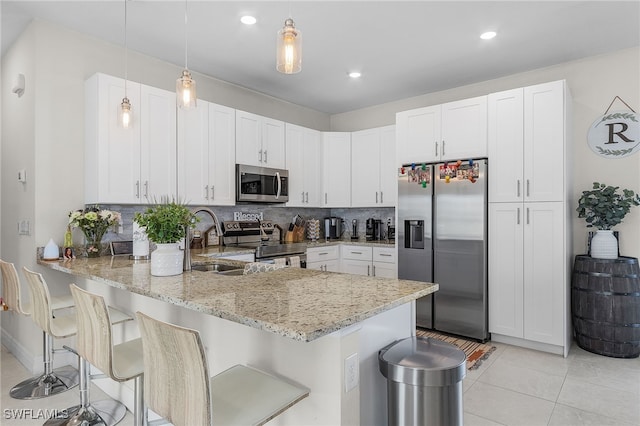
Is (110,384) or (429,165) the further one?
(429,165)

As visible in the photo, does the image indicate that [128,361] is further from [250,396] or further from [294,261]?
→ [294,261]

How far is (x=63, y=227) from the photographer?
9.84ft

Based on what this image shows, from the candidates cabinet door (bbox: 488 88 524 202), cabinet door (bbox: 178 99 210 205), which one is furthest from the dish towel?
cabinet door (bbox: 488 88 524 202)

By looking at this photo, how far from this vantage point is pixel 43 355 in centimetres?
268

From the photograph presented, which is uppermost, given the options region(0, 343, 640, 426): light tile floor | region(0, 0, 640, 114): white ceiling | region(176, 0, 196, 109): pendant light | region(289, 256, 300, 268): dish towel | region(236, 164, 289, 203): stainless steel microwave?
region(0, 0, 640, 114): white ceiling

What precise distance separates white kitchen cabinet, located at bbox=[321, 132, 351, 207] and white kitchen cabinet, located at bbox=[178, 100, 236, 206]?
1496mm

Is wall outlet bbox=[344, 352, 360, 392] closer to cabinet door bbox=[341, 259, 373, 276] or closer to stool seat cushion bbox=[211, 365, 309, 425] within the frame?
stool seat cushion bbox=[211, 365, 309, 425]

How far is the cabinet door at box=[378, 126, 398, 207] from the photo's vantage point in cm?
466

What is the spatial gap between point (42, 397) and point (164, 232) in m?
1.65

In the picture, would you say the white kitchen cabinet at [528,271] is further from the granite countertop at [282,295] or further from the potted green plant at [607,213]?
the granite countertop at [282,295]

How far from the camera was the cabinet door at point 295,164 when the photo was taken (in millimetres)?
4531

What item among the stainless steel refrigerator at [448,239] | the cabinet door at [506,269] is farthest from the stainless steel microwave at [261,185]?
the cabinet door at [506,269]

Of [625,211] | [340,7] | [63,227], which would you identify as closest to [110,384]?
[63,227]

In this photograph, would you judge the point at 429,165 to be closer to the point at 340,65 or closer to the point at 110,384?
the point at 340,65
